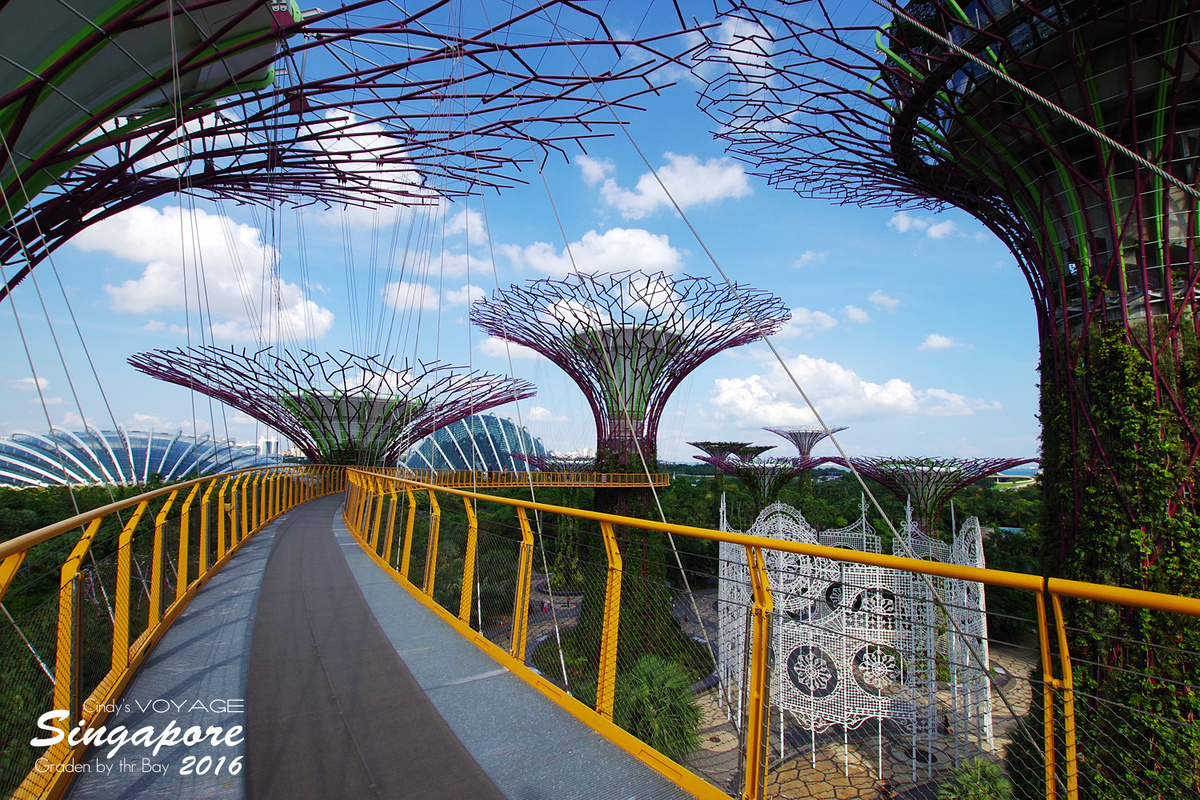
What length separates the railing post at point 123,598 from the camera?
13.4ft

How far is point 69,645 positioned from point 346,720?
1464 millimetres

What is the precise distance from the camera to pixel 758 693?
2.86 meters

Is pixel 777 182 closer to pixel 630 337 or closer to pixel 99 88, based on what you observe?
pixel 630 337

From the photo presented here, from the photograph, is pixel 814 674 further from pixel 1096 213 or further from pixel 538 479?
pixel 538 479

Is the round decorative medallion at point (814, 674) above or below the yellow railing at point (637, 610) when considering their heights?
below

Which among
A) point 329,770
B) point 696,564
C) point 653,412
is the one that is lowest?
point 696,564

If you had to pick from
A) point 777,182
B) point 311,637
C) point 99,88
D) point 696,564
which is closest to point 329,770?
point 311,637

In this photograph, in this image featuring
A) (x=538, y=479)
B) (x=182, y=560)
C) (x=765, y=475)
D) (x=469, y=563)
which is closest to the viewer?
(x=469, y=563)

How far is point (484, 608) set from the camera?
20.3 ft

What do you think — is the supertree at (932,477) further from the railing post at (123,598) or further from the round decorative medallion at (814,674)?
the railing post at (123,598)

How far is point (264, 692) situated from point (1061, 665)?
14.4ft

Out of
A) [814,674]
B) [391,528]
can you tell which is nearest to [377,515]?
[391,528]

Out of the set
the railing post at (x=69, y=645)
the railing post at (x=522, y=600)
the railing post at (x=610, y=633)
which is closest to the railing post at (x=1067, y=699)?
the railing post at (x=610, y=633)

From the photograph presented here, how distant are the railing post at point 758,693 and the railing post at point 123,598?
3.93 meters
